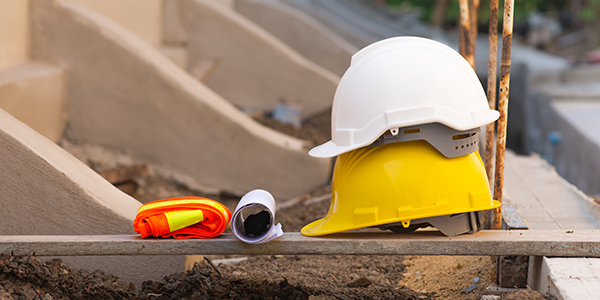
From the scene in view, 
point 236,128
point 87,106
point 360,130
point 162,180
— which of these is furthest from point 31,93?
point 360,130

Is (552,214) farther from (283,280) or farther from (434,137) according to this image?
(283,280)

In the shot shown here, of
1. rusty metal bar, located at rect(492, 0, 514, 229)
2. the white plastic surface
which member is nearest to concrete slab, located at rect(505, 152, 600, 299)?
rusty metal bar, located at rect(492, 0, 514, 229)

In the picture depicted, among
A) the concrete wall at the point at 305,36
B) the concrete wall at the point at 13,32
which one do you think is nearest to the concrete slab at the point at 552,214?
the concrete wall at the point at 13,32

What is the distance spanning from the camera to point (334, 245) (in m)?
2.42

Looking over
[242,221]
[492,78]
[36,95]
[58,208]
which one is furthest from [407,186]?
[36,95]

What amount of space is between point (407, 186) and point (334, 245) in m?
0.39

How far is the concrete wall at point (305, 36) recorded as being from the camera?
9.45m

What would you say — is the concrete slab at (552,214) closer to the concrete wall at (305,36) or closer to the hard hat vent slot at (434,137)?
the hard hat vent slot at (434,137)

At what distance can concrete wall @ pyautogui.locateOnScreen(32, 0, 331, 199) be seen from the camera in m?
4.59

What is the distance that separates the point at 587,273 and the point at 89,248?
6.53 feet

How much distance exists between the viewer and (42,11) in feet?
15.0

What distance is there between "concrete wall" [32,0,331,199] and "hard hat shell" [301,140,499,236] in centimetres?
266

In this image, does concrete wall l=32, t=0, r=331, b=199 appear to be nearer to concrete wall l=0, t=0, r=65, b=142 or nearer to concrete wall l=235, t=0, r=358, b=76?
concrete wall l=0, t=0, r=65, b=142

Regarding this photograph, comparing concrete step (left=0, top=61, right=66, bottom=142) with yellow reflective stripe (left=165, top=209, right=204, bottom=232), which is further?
concrete step (left=0, top=61, right=66, bottom=142)
